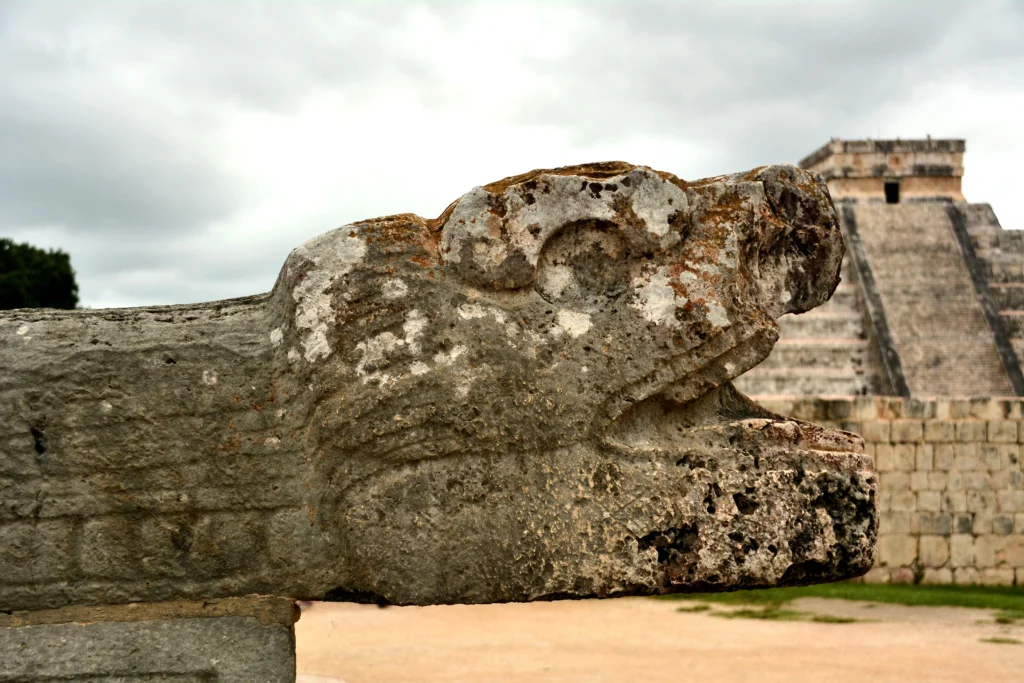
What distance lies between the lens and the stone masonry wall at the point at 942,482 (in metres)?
12.3

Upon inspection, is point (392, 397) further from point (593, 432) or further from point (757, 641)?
point (757, 641)

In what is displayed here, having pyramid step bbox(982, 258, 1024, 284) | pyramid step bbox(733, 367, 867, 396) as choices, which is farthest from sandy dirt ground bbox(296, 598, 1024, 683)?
pyramid step bbox(982, 258, 1024, 284)

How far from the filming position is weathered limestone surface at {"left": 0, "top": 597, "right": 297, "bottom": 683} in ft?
9.79

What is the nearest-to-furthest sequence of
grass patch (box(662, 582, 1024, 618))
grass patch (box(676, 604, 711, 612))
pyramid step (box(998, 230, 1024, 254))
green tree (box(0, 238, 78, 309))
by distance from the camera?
grass patch (box(662, 582, 1024, 618)), grass patch (box(676, 604, 711, 612)), green tree (box(0, 238, 78, 309)), pyramid step (box(998, 230, 1024, 254))

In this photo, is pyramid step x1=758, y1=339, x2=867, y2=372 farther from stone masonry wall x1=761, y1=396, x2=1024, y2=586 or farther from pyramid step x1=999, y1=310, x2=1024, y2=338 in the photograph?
stone masonry wall x1=761, y1=396, x2=1024, y2=586

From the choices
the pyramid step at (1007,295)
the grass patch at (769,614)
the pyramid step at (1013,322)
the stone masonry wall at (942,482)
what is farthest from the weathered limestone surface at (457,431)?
the pyramid step at (1007,295)

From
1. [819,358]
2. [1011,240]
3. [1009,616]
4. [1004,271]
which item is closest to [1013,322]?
[1004,271]

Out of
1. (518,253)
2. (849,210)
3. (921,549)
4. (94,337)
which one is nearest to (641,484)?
(518,253)

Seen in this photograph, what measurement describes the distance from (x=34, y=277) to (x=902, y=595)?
1420 centimetres

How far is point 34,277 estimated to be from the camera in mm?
17812

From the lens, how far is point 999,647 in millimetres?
8273

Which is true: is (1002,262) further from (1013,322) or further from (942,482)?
(942,482)

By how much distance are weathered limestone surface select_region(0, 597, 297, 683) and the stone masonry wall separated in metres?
9.98

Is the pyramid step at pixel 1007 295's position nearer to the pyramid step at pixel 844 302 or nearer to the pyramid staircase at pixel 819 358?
the pyramid step at pixel 844 302
